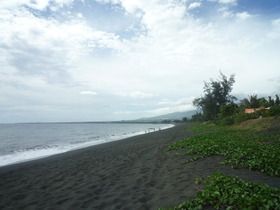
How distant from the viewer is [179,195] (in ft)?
28.7

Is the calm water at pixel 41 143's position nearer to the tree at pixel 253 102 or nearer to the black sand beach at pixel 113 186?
Result: the black sand beach at pixel 113 186

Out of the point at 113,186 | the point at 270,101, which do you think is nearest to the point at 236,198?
the point at 113,186

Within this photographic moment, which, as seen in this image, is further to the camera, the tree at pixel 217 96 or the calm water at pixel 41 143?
the tree at pixel 217 96

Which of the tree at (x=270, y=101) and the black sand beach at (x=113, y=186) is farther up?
the tree at (x=270, y=101)

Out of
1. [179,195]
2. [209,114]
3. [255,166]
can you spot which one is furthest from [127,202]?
Result: [209,114]

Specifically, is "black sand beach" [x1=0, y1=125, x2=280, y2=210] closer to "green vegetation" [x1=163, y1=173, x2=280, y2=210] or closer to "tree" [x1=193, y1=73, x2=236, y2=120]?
"green vegetation" [x1=163, y1=173, x2=280, y2=210]

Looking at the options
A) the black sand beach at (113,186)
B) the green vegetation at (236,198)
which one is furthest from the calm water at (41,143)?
the green vegetation at (236,198)

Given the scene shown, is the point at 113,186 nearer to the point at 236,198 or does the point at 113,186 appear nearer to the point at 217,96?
the point at 236,198

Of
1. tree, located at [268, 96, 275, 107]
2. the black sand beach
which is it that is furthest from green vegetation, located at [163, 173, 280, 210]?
tree, located at [268, 96, 275, 107]

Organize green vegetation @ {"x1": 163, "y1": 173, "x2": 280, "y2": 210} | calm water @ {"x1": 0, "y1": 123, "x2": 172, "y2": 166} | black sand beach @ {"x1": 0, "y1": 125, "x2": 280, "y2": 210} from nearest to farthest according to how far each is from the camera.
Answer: green vegetation @ {"x1": 163, "y1": 173, "x2": 280, "y2": 210}
black sand beach @ {"x1": 0, "y1": 125, "x2": 280, "y2": 210}
calm water @ {"x1": 0, "y1": 123, "x2": 172, "y2": 166}

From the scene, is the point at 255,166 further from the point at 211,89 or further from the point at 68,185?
the point at 211,89

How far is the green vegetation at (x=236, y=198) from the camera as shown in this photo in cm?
663

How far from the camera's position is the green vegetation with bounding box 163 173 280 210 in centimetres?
663

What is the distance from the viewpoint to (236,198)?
23.2 feet
